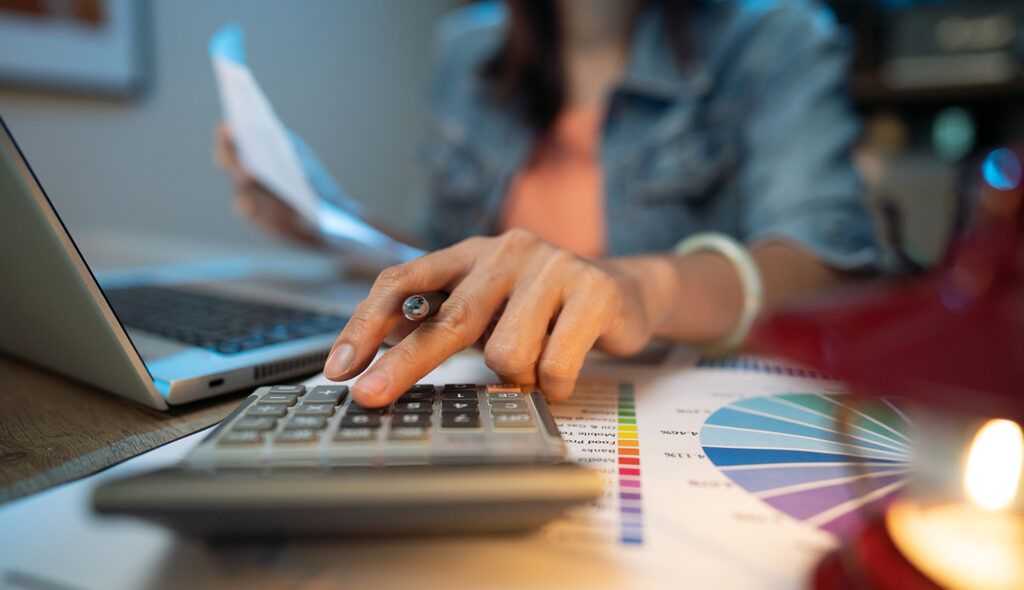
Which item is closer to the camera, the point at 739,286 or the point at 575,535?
the point at 575,535

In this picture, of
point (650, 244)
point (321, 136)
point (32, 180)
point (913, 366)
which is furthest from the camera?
point (321, 136)

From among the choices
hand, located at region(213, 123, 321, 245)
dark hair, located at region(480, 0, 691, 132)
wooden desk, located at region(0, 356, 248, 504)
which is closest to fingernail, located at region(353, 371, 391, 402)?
wooden desk, located at region(0, 356, 248, 504)

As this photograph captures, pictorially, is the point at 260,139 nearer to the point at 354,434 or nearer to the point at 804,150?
the point at 354,434

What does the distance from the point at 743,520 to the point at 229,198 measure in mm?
1814

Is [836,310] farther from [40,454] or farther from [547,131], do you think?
[547,131]

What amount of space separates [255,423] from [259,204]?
0.67 m

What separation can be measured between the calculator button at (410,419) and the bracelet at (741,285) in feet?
1.10

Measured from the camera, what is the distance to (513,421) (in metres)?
0.26

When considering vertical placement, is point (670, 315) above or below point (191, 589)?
above

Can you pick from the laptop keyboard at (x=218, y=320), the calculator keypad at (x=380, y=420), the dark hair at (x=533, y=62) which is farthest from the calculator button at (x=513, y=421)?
the dark hair at (x=533, y=62)

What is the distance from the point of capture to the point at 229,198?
1.73 metres

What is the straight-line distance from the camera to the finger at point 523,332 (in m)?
0.32

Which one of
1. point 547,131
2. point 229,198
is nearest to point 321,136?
point 229,198

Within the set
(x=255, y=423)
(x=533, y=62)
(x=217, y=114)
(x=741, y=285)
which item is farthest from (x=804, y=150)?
(x=217, y=114)
